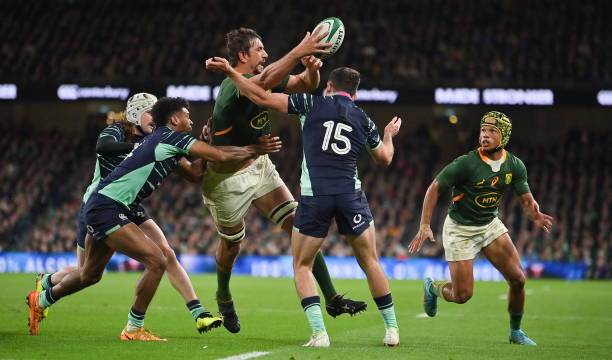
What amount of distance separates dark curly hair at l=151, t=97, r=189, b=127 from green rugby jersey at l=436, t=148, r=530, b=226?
111 inches

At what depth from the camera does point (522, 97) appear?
26.0m

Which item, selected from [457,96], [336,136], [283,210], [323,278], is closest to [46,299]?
[283,210]

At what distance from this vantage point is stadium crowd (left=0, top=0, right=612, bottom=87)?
1073 inches

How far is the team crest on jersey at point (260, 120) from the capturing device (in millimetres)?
8641

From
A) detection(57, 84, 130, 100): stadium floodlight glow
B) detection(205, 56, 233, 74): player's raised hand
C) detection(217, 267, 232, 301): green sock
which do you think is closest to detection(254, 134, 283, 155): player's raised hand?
detection(205, 56, 233, 74): player's raised hand

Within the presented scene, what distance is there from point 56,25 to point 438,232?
51.6 ft

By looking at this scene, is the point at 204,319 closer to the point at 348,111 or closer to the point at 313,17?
the point at 348,111

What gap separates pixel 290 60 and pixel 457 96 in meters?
19.4

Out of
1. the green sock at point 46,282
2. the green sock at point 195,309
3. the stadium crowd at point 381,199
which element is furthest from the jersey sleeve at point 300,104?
the stadium crowd at point 381,199

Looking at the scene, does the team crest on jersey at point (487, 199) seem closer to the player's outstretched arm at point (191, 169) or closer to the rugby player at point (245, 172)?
the rugby player at point (245, 172)

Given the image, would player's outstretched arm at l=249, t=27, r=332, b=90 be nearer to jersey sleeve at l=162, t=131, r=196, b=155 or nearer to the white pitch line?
jersey sleeve at l=162, t=131, r=196, b=155

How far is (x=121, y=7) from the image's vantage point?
33094 millimetres

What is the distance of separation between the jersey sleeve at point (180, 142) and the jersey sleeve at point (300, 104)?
37.1 inches

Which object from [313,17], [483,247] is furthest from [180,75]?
[483,247]
